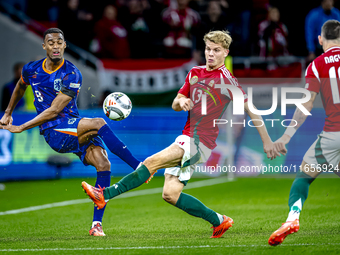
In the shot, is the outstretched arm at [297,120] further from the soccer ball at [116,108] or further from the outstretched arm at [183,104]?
the soccer ball at [116,108]

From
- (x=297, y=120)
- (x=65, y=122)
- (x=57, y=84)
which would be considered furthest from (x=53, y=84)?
(x=297, y=120)

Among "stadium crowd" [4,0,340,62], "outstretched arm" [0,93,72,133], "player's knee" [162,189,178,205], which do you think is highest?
"stadium crowd" [4,0,340,62]

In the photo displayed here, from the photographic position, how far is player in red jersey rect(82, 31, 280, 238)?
493 centimetres

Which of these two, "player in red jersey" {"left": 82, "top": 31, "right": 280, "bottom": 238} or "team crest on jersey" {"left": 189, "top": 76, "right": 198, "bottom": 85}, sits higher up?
"team crest on jersey" {"left": 189, "top": 76, "right": 198, "bottom": 85}

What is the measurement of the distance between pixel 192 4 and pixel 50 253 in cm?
958

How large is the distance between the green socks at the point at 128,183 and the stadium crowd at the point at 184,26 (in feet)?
23.2

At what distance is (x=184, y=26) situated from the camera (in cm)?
1195

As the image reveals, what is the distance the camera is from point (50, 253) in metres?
4.45

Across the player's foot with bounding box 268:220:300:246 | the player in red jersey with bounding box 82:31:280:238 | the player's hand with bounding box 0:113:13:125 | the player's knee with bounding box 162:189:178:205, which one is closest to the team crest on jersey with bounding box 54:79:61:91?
the player's hand with bounding box 0:113:13:125

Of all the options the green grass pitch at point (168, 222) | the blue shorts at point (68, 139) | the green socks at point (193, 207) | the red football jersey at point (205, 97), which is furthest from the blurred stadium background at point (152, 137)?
the red football jersey at point (205, 97)

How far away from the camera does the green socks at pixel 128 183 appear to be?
4629 mm

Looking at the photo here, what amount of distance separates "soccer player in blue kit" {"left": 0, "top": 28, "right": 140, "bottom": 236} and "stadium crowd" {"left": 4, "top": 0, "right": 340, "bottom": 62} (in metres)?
6.05

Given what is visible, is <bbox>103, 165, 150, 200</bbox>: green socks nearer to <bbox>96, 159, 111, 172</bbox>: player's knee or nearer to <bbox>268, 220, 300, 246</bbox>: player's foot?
<bbox>96, 159, 111, 172</bbox>: player's knee

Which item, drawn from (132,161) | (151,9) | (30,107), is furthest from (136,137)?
(132,161)
